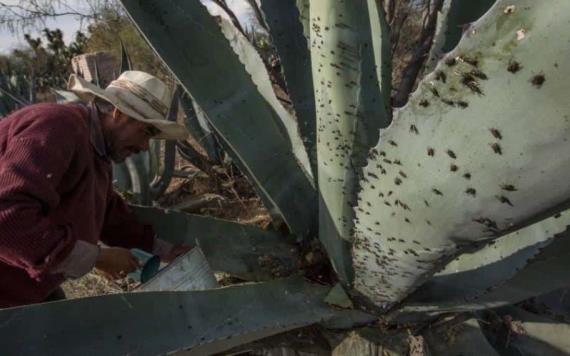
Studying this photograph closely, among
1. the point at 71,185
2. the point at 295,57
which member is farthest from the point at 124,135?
the point at 295,57

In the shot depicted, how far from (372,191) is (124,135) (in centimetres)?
96

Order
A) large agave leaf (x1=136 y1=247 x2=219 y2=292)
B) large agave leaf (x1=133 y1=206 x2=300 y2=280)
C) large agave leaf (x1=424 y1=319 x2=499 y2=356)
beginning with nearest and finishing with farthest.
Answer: large agave leaf (x1=136 y1=247 x2=219 y2=292)
large agave leaf (x1=424 y1=319 x2=499 y2=356)
large agave leaf (x1=133 y1=206 x2=300 y2=280)

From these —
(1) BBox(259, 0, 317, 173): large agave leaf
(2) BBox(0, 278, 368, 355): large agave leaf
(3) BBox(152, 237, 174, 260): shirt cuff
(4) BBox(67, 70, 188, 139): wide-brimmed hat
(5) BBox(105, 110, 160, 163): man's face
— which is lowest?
(3) BBox(152, 237, 174, 260): shirt cuff

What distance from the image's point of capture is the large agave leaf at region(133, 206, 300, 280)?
1.83m

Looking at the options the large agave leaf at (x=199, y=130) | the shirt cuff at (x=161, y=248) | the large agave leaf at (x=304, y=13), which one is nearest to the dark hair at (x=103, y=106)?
the shirt cuff at (x=161, y=248)

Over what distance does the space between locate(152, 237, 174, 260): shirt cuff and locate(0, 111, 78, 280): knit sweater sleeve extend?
445 mm

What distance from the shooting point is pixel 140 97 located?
1.76m

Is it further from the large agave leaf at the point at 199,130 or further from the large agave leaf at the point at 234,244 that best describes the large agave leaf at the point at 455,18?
the large agave leaf at the point at 199,130

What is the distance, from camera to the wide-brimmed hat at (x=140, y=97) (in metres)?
1.71

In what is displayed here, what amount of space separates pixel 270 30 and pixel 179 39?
0.36 metres

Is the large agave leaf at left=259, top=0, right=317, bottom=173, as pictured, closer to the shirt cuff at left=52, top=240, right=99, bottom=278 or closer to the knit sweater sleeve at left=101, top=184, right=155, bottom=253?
the knit sweater sleeve at left=101, top=184, right=155, bottom=253

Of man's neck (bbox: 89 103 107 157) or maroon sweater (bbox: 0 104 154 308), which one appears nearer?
Result: maroon sweater (bbox: 0 104 154 308)

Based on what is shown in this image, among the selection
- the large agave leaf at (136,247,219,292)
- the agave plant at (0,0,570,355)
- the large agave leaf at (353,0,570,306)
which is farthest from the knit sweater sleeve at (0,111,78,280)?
the large agave leaf at (353,0,570,306)

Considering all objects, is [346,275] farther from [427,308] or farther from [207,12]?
[207,12]
